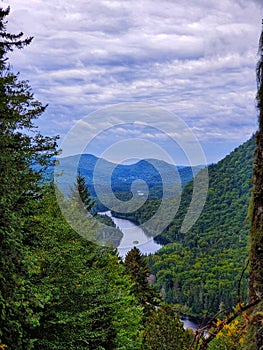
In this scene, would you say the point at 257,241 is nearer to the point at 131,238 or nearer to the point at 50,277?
the point at 50,277

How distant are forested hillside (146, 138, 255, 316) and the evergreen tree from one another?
214 feet

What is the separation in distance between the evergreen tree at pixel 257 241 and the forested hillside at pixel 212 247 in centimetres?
6525

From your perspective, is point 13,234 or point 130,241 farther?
point 130,241

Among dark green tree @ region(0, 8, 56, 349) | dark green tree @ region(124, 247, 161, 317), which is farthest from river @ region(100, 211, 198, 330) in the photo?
dark green tree @ region(0, 8, 56, 349)

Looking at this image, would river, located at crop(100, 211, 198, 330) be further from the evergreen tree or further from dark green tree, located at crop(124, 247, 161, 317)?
the evergreen tree

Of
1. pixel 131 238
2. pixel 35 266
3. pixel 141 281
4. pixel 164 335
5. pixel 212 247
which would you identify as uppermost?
pixel 212 247

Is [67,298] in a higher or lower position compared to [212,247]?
lower

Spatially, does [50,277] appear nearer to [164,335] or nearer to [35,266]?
[35,266]

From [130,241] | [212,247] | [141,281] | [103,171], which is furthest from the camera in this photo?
[212,247]

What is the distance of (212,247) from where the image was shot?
386 ft

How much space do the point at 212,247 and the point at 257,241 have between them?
11844 cm

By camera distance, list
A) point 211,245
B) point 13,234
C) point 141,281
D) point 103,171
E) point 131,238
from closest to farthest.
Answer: point 13,234
point 141,281
point 103,171
point 131,238
point 211,245

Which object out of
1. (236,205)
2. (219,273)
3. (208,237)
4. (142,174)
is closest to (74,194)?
(142,174)

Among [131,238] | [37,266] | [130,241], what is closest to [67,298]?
[37,266]
